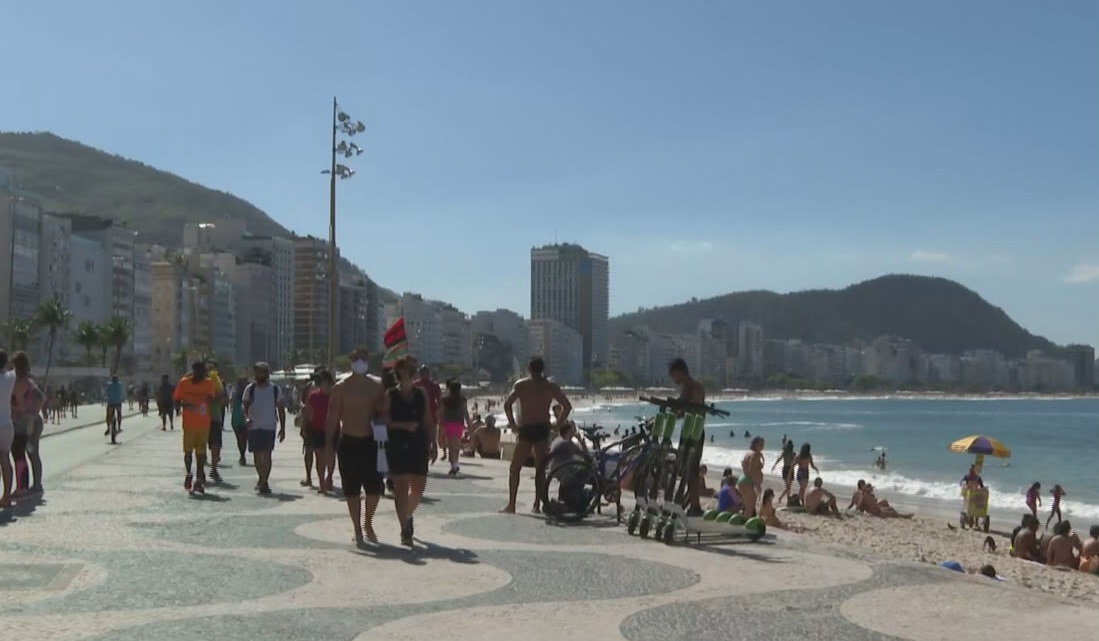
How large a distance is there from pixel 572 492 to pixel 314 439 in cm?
396

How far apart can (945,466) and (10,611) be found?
47458mm

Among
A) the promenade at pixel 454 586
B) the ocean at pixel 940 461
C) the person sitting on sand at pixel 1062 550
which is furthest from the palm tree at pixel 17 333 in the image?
the person sitting on sand at pixel 1062 550

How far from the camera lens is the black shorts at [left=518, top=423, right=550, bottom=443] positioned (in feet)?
37.3

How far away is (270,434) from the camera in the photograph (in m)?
13.7

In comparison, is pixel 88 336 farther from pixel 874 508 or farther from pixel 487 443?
pixel 874 508

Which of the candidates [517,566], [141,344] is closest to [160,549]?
[517,566]

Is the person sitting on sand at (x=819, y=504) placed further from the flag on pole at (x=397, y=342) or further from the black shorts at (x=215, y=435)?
the black shorts at (x=215, y=435)

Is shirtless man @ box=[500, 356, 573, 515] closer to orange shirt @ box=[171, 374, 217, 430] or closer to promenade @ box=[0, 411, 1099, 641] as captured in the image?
promenade @ box=[0, 411, 1099, 641]

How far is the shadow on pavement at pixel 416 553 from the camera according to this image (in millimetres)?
8500

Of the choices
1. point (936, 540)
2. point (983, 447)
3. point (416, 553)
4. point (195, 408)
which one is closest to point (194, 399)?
point (195, 408)

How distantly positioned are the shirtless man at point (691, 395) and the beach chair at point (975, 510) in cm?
1578

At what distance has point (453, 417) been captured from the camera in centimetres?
1775

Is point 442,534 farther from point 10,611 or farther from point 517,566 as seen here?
point 10,611

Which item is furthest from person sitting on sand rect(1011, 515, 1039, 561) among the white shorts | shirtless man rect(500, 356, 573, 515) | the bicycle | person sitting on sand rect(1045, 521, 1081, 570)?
the white shorts
